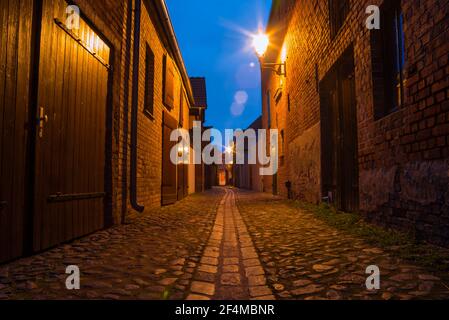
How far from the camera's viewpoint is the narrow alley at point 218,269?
6.68 feet

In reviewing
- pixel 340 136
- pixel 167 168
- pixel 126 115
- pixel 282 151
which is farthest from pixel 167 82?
pixel 282 151

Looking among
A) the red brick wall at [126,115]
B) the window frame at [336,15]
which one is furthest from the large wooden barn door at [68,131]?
the window frame at [336,15]

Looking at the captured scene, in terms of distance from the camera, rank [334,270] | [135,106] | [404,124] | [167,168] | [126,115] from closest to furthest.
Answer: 1. [334,270]
2. [404,124]
3. [126,115]
4. [135,106]
5. [167,168]

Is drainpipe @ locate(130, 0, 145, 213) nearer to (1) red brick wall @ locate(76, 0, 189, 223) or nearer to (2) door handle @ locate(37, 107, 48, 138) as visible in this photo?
(1) red brick wall @ locate(76, 0, 189, 223)

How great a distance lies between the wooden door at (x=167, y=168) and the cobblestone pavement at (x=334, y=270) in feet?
16.2

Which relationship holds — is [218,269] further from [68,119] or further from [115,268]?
[68,119]

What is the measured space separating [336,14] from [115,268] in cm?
606

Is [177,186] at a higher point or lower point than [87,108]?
lower

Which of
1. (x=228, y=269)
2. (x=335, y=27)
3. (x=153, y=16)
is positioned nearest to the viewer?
(x=228, y=269)

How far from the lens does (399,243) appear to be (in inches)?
128

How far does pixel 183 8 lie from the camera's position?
19375 cm

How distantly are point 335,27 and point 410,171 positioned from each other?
3.96 meters
